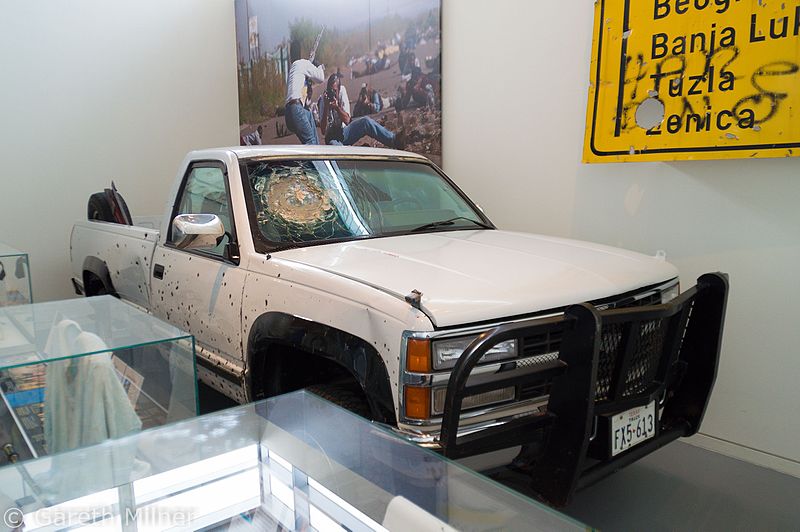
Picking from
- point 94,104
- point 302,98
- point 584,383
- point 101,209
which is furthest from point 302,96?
point 584,383

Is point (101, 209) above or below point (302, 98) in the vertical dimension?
below

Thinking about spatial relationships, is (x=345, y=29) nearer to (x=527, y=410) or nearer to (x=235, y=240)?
(x=235, y=240)

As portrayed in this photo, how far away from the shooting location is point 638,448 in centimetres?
217

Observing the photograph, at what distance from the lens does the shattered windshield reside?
2824 mm

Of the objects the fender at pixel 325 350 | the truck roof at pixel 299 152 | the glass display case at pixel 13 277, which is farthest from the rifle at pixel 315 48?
the fender at pixel 325 350

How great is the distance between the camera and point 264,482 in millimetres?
1397

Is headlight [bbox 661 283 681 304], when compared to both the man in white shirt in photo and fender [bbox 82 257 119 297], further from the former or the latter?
the man in white shirt in photo

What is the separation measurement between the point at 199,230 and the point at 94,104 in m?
4.90

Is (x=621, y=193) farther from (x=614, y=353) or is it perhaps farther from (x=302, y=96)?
(x=302, y=96)

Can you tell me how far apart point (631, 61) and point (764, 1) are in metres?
0.74

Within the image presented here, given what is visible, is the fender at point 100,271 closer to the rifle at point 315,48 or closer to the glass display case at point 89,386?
the glass display case at point 89,386

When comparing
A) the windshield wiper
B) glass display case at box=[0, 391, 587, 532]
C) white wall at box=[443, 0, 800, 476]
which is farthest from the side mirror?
white wall at box=[443, 0, 800, 476]

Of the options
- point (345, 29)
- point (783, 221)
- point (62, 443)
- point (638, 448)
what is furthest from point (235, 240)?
point (345, 29)

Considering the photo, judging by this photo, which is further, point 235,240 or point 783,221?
→ point 783,221
